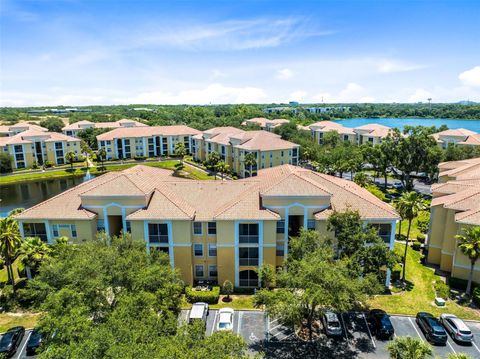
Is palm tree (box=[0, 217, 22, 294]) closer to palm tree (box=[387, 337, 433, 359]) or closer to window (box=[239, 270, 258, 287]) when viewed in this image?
window (box=[239, 270, 258, 287])

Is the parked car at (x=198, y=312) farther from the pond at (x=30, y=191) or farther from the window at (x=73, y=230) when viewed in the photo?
the pond at (x=30, y=191)

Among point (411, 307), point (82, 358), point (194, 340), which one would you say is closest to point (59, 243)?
point (82, 358)

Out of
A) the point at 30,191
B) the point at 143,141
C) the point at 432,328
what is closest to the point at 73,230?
the point at 432,328

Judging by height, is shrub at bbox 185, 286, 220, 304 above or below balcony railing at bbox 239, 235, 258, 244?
below

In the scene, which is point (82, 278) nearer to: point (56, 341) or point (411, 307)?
point (56, 341)

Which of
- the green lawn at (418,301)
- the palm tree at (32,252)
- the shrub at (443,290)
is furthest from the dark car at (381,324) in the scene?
the palm tree at (32,252)

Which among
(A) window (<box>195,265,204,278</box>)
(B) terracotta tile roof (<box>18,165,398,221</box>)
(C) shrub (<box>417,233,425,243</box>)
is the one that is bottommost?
(C) shrub (<box>417,233,425,243</box>)

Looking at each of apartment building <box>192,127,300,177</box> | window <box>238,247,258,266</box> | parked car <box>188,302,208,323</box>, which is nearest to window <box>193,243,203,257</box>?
window <box>238,247,258,266</box>
